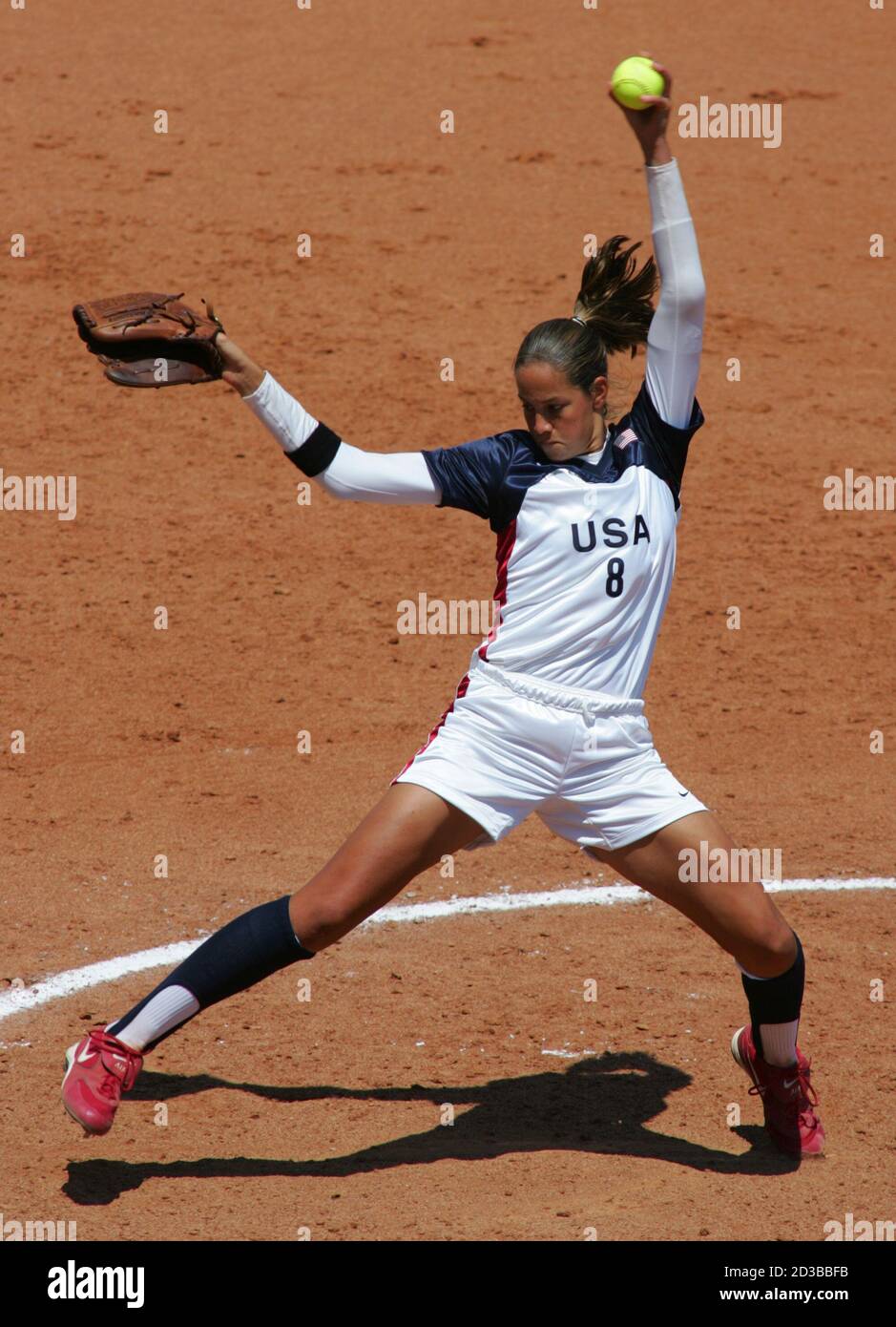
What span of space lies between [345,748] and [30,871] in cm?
155

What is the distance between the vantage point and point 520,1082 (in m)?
4.45

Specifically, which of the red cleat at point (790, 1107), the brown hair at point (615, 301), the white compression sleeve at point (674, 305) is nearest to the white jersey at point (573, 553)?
the white compression sleeve at point (674, 305)

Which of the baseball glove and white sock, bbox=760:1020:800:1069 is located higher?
the baseball glove

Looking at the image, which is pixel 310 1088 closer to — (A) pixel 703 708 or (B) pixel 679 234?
(B) pixel 679 234

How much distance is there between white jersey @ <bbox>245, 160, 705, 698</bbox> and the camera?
3699 mm

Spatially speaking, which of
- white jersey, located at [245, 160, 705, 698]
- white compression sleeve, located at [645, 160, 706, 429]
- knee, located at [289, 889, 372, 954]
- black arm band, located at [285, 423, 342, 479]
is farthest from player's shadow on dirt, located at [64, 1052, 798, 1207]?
white compression sleeve, located at [645, 160, 706, 429]

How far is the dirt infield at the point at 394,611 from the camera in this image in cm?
409

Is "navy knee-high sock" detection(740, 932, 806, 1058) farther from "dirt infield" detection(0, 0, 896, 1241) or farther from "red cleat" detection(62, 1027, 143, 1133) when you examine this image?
"red cleat" detection(62, 1027, 143, 1133)

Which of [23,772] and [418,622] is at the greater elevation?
[418,622]

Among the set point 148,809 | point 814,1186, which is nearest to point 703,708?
point 148,809

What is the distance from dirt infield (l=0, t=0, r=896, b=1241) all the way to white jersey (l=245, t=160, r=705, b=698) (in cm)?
35

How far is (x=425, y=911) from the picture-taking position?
5.38m

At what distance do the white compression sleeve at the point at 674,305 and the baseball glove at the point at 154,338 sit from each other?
3.35 feet

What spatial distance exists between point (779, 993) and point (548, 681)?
0.95m
